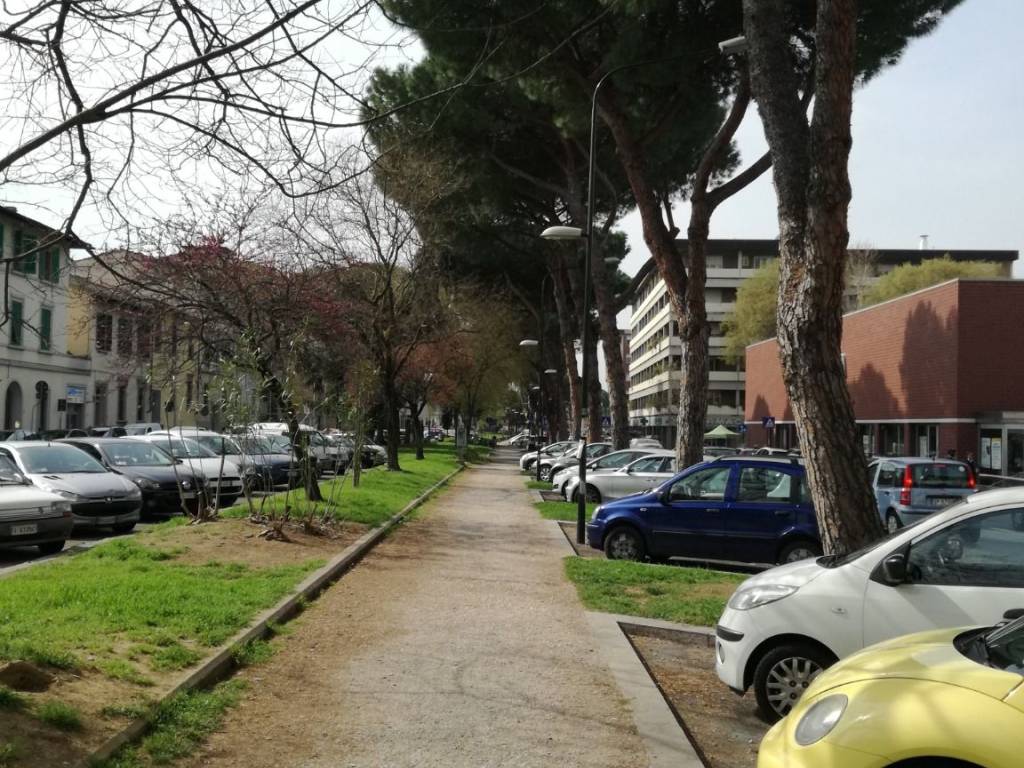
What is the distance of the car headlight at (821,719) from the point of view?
11.9ft

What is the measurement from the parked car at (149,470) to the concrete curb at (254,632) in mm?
4628

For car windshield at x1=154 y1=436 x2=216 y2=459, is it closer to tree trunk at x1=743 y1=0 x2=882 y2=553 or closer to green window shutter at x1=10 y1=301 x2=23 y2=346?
green window shutter at x1=10 y1=301 x2=23 y2=346

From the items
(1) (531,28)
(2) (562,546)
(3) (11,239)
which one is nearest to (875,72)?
(1) (531,28)

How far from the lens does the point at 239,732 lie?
17.8ft

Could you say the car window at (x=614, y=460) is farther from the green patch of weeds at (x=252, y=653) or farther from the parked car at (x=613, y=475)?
the green patch of weeds at (x=252, y=653)

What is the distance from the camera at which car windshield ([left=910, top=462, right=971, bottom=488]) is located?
18.0 meters

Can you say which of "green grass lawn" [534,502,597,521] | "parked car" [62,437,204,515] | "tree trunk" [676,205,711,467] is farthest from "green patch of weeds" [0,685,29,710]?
"green grass lawn" [534,502,597,521]

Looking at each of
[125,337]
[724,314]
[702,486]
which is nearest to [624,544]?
[702,486]

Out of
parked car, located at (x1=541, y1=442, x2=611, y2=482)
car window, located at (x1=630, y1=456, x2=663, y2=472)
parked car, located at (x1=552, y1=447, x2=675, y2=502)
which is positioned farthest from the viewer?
parked car, located at (x1=541, y1=442, x2=611, y2=482)

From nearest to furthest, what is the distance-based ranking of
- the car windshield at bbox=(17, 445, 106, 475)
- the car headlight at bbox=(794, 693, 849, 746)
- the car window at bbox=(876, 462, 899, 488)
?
the car headlight at bbox=(794, 693, 849, 746) < the car windshield at bbox=(17, 445, 106, 475) < the car window at bbox=(876, 462, 899, 488)

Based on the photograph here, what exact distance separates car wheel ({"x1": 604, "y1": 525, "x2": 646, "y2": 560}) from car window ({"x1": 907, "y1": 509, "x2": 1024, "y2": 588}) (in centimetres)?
776

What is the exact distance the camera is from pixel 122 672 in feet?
19.5

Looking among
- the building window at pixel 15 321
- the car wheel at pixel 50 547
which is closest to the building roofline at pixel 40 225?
the building window at pixel 15 321

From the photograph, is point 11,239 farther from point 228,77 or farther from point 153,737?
point 153,737
